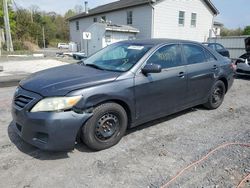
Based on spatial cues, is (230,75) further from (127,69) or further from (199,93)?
(127,69)

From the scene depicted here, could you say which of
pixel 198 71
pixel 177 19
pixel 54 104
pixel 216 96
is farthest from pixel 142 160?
pixel 177 19

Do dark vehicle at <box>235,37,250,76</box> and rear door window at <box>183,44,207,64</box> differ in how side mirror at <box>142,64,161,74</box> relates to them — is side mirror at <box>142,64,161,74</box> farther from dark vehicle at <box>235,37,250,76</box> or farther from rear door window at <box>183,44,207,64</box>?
dark vehicle at <box>235,37,250,76</box>

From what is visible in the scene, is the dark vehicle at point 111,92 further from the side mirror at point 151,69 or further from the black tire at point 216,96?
the black tire at point 216,96

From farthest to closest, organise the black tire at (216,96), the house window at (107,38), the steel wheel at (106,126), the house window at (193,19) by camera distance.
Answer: the house window at (193,19), the house window at (107,38), the black tire at (216,96), the steel wheel at (106,126)

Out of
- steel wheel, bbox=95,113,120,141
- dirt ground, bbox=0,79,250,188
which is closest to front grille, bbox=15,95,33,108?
dirt ground, bbox=0,79,250,188

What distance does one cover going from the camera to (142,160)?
309 cm

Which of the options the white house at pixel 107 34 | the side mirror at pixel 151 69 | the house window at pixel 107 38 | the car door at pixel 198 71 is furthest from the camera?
the house window at pixel 107 38

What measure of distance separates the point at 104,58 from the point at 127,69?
0.84m

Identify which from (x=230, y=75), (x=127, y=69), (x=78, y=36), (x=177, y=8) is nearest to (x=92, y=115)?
(x=127, y=69)

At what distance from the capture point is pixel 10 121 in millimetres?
4281

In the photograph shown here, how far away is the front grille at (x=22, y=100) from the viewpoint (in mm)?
2992

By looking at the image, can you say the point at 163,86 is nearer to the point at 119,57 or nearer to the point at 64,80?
the point at 119,57

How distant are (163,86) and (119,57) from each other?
3.07ft

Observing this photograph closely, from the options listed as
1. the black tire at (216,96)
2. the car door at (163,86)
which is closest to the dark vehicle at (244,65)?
the black tire at (216,96)
